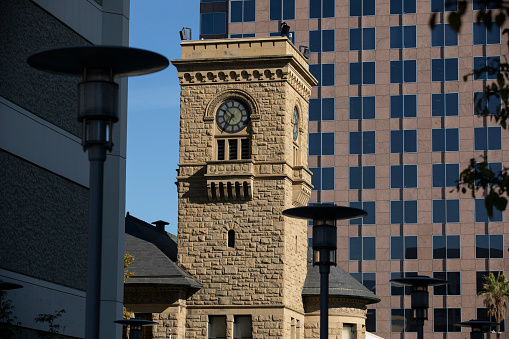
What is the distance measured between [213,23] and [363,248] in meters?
22.9

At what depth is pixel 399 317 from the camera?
8469 centimetres

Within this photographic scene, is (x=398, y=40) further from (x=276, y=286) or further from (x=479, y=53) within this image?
(x=276, y=286)

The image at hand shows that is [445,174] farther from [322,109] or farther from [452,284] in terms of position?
[322,109]

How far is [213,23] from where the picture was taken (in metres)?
93.5

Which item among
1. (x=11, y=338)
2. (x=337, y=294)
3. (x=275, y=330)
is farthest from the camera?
(x=337, y=294)

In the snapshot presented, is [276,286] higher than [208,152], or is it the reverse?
[208,152]

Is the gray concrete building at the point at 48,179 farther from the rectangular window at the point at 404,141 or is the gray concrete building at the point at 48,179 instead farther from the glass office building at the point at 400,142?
the rectangular window at the point at 404,141

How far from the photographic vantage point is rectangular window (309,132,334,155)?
8875 centimetres

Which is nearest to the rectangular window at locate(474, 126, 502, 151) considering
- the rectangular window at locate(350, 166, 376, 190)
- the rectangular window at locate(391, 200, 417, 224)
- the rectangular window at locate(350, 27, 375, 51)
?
the rectangular window at locate(391, 200, 417, 224)

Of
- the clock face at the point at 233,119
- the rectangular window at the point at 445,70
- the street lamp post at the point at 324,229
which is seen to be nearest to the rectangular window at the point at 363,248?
the rectangular window at the point at 445,70

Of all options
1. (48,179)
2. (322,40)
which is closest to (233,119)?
(48,179)

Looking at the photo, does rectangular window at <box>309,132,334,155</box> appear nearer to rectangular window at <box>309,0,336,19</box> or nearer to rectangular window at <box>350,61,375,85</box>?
rectangular window at <box>350,61,375,85</box>

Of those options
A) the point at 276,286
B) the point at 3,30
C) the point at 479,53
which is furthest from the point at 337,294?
the point at 3,30

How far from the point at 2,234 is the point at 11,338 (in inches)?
74.3
